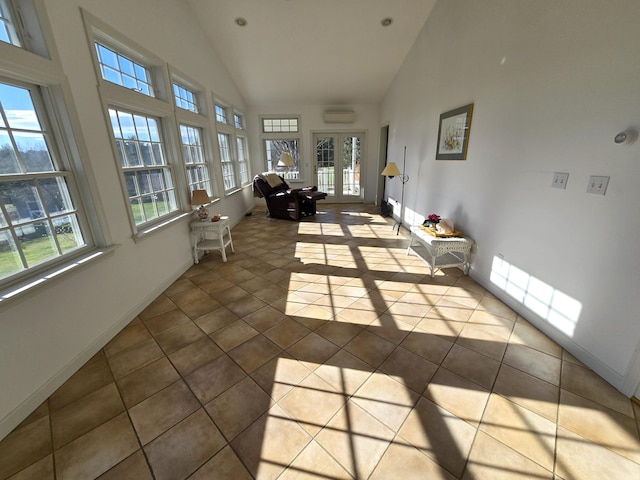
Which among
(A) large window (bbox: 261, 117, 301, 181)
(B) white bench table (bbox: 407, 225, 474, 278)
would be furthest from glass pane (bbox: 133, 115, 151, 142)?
(A) large window (bbox: 261, 117, 301, 181)

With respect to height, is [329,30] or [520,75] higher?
[329,30]

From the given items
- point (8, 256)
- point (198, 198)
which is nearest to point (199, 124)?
point (198, 198)

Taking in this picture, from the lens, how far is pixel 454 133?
135 inches

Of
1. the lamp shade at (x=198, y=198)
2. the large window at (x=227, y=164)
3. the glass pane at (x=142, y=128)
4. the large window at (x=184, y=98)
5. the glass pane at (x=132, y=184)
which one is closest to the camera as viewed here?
the glass pane at (x=132, y=184)

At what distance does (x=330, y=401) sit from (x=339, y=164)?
6949 mm

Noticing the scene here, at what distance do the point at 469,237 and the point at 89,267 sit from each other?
383cm

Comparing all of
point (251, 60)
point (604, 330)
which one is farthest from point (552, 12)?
point (251, 60)

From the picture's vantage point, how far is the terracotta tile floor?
4.32 feet

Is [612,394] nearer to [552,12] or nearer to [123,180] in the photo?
[552,12]

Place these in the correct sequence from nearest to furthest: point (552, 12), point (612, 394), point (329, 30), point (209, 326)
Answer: point (612, 394), point (552, 12), point (209, 326), point (329, 30)

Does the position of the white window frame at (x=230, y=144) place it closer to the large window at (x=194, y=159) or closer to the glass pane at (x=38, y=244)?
Result: the large window at (x=194, y=159)

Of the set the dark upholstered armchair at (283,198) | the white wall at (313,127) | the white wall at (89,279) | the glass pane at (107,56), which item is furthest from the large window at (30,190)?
the white wall at (313,127)

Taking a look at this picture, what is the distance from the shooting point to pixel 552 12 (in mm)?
1997

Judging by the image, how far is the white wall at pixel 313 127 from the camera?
722 cm
